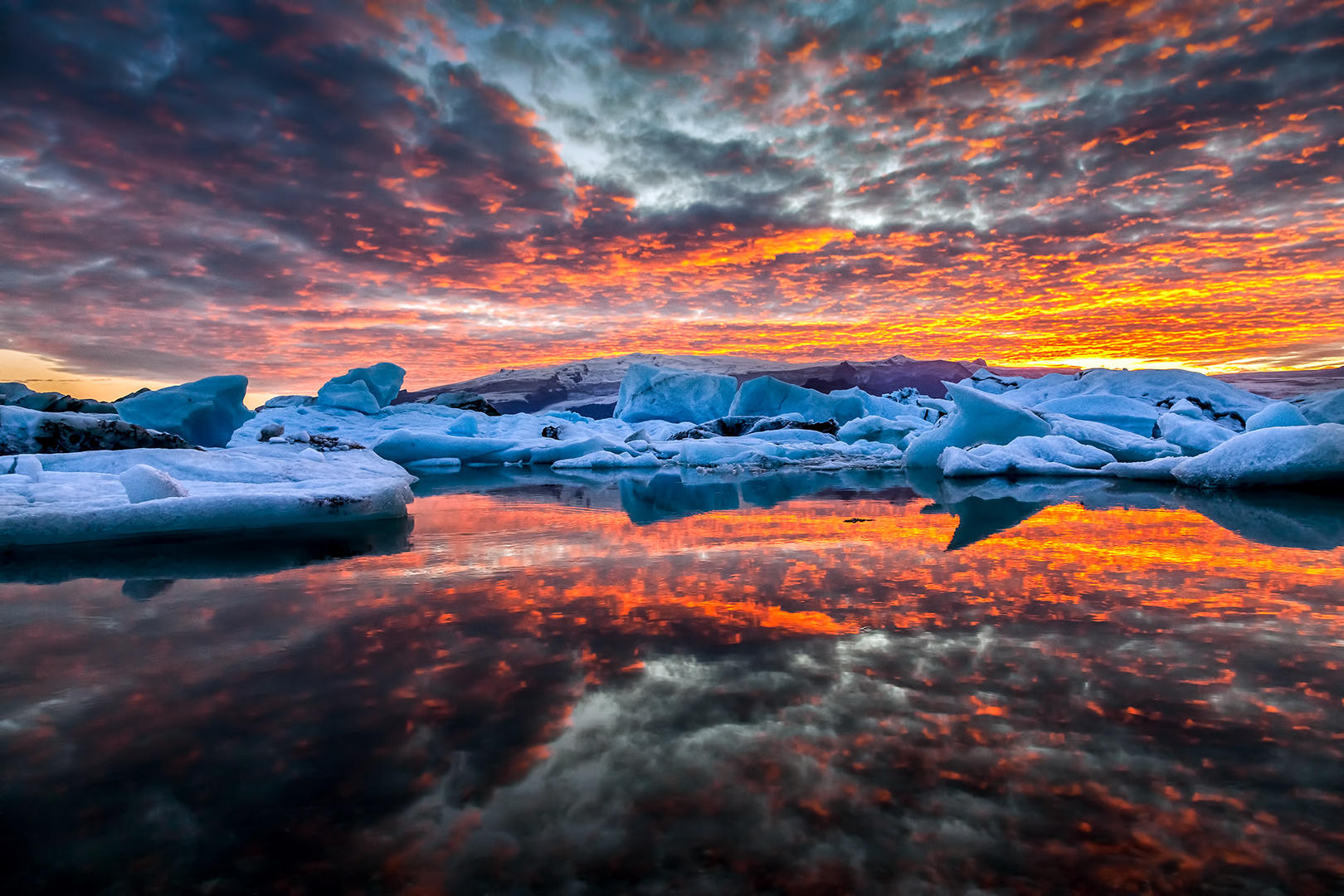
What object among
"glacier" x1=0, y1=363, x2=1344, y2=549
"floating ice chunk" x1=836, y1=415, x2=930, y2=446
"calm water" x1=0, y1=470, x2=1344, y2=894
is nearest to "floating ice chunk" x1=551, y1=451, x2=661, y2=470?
"glacier" x1=0, y1=363, x2=1344, y2=549

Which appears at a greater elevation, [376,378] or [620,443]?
[376,378]

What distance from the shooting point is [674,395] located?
78.1 ft

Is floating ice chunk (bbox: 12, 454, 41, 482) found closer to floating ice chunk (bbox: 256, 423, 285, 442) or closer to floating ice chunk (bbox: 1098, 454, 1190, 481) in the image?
floating ice chunk (bbox: 256, 423, 285, 442)

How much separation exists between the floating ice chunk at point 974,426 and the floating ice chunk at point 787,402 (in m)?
8.84

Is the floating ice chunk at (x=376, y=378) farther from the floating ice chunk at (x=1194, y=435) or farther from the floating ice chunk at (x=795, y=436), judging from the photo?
the floating ice chunk at (x=1194, y=435)

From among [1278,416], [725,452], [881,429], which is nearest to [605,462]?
[725,452]

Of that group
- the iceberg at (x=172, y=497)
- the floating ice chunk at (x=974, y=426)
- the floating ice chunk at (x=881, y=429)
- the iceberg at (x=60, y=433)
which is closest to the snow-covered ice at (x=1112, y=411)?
the floating ice chunk at (x=974, y=426)

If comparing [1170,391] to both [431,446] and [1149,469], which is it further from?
[431,446]

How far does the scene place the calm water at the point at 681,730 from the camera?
1.03 m

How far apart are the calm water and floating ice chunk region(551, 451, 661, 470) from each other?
34.1ft

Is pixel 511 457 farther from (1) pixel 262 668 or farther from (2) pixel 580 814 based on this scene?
(2) pixel 580 814

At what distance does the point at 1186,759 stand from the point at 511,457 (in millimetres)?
15184

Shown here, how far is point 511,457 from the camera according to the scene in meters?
15.6

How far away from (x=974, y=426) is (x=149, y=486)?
11.4 metres
